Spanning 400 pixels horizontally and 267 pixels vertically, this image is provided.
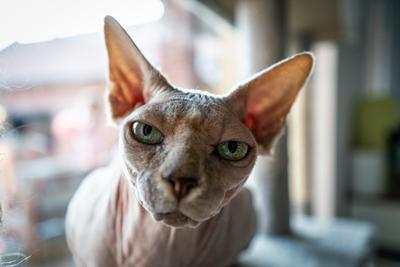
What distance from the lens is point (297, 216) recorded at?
131 centimetres

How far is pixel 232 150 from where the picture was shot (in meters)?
0.41

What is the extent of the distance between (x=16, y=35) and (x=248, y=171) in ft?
0.96

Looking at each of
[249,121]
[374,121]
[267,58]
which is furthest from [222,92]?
[374,121]

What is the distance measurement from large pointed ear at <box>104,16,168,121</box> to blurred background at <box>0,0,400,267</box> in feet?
0.07

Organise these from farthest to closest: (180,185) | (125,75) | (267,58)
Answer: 1. (267,58)
2. (125,75)
3. (180,185)

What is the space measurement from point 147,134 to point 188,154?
6 centimetres

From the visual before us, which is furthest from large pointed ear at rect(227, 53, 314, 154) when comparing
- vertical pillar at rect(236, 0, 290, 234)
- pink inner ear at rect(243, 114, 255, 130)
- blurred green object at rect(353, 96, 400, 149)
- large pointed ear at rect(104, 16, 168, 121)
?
blurred green object at rect(353, 96, 400, 149)

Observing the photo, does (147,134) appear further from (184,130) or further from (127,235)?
(127,235)

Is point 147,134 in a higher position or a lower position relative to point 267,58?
lower

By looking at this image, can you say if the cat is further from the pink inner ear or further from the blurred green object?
the blurred green object

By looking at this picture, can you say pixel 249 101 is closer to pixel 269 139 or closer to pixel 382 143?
pixel 269 139

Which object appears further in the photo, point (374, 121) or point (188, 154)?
point (374, 121)

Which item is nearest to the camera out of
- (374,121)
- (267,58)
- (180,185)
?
(180,185)

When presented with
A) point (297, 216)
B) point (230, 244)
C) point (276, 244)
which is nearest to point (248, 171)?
point (230, 244)
